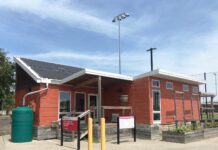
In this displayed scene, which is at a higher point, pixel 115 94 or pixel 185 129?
pixel 115 94

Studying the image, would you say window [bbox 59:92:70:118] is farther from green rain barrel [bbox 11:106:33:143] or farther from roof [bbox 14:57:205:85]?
green rain barrel [bbox 11:106:33:143]

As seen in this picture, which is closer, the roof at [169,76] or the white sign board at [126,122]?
the white sign board at [126,122]

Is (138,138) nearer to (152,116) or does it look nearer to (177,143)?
(152,116)

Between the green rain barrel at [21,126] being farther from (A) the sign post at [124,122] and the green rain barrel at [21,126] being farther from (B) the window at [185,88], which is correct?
(B) the window at [185,88]

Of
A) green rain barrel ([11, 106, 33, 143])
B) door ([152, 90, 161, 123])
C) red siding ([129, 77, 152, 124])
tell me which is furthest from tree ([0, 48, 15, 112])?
door ([152, 90, 161, 123])

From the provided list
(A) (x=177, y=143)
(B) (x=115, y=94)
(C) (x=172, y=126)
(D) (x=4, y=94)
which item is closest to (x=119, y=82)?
(B) (x=115, y=94)

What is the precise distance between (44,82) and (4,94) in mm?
13608

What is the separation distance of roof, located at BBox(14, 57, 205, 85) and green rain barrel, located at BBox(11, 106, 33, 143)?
1.75 meters

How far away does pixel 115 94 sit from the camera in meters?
16.3

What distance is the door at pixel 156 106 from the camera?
14.5 metres

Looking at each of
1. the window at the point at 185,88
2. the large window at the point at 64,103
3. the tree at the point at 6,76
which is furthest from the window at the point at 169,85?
the tree at the point at 6,76

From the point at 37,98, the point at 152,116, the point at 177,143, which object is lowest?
the point at 177,143

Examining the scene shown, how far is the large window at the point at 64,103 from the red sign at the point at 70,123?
9.43ft

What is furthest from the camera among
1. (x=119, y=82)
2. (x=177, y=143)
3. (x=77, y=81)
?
(x=119, y=82)
